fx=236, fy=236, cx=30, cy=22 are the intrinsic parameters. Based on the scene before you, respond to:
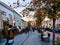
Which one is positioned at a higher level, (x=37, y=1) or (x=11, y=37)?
(x=37, y=1)

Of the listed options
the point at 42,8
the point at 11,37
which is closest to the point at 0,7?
the point at 11,37

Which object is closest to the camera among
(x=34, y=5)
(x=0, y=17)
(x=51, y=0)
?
(x=51, y=0)

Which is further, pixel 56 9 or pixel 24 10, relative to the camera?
pixel 24 10

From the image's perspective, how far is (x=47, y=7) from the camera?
14117 mm

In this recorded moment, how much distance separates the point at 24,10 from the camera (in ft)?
51.5

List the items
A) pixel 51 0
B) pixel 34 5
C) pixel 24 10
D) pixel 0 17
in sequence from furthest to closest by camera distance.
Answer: pixel 0 17, pixel 24 10, pixel 34 5, pixel 51 0

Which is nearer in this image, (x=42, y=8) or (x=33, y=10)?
(x=42, y=8)

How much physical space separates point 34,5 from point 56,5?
57.0 inches

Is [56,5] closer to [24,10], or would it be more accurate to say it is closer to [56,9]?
[56,9]

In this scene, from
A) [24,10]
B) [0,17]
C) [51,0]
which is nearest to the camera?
[51,0]

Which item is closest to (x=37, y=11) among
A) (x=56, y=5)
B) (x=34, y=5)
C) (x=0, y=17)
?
(x=34, y=5)

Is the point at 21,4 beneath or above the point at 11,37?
above

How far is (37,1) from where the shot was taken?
1405 centimetres

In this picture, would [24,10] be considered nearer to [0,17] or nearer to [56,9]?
[56,9]
